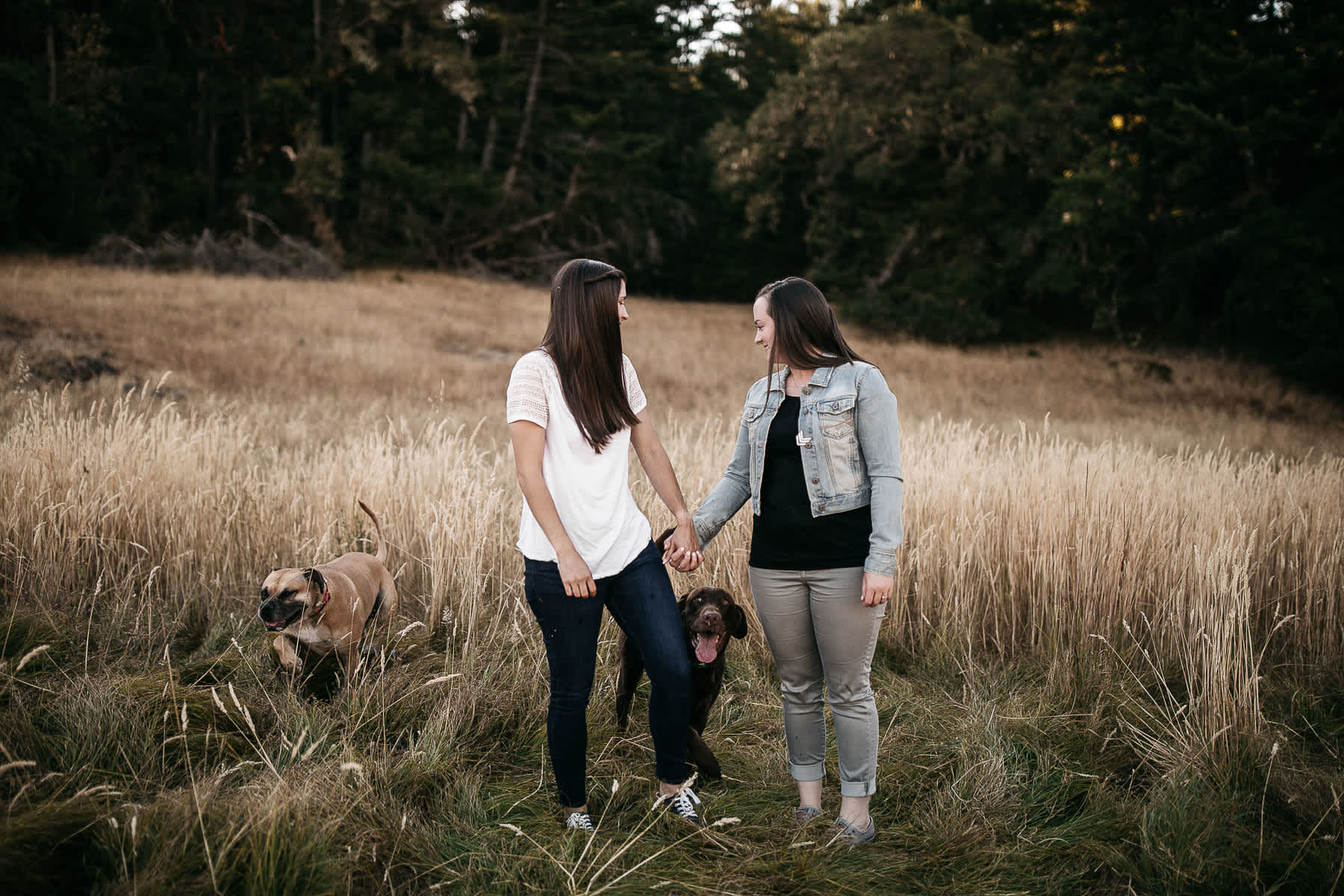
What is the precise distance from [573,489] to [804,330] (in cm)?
90

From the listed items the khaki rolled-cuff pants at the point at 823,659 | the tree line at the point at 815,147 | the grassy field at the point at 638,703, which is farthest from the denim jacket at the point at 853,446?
the tree line at the point at 815,147

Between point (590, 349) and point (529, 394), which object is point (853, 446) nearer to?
point (590, 349)

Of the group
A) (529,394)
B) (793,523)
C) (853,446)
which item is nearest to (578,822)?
(793,523)

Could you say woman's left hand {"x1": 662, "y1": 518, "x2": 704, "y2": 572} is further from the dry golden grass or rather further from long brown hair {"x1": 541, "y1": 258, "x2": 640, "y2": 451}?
the dry golden grass

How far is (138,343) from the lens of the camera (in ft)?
40.9

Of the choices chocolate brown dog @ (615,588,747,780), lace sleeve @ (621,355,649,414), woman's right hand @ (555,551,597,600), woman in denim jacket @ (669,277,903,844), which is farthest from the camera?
chocolate brown dog @ (615,588,747,780)

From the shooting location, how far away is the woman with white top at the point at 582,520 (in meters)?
2.40

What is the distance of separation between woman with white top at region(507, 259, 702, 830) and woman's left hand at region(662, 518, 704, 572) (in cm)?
13

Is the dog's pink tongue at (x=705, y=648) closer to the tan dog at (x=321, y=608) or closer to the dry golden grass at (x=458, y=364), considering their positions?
the tan dog at (x=321, y=608)

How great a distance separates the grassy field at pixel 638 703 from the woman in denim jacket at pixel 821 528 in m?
0.34

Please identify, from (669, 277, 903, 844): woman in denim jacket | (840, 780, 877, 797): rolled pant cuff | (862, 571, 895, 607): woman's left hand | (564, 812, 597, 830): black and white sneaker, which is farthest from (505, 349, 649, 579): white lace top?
(840, 780, 877, 797): rolled pant cuff

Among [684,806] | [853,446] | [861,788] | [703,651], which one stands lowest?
[684,806]

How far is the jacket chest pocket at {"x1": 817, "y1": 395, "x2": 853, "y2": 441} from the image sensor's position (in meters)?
2.58

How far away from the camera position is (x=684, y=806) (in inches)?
107
